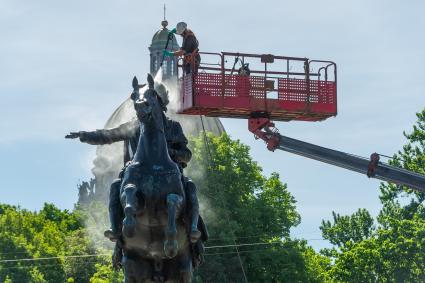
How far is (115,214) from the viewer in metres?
25.0

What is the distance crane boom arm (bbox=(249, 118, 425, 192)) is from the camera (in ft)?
147

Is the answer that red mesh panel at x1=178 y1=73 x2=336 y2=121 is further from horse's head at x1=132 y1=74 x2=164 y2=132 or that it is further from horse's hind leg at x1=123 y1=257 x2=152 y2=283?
horse's hind leg at x1=123 y1=257 x2=152 y2=283

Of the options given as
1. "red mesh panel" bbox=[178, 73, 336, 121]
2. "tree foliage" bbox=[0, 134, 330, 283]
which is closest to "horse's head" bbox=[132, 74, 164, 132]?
"red mesh panel" bbox=[178, 73, 336, 121]

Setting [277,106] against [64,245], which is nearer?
[277,106]

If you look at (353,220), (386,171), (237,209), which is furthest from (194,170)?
(386,171)

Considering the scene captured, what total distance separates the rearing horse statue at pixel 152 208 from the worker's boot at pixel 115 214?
0.68 ft

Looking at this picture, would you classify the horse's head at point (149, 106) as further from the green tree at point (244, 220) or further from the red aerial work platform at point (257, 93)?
the green tree at point (244, 220)

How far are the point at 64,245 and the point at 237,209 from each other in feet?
118

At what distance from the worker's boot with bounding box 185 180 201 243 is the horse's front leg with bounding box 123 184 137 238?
3.81 ft

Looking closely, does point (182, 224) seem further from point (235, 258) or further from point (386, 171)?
point (235, 258)

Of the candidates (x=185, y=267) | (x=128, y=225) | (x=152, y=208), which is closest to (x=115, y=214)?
(x=152, y=208)

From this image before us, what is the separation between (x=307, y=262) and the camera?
76.0m

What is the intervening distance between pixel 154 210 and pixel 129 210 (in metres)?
0.73

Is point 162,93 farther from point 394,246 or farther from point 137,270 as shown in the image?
point 394,246
